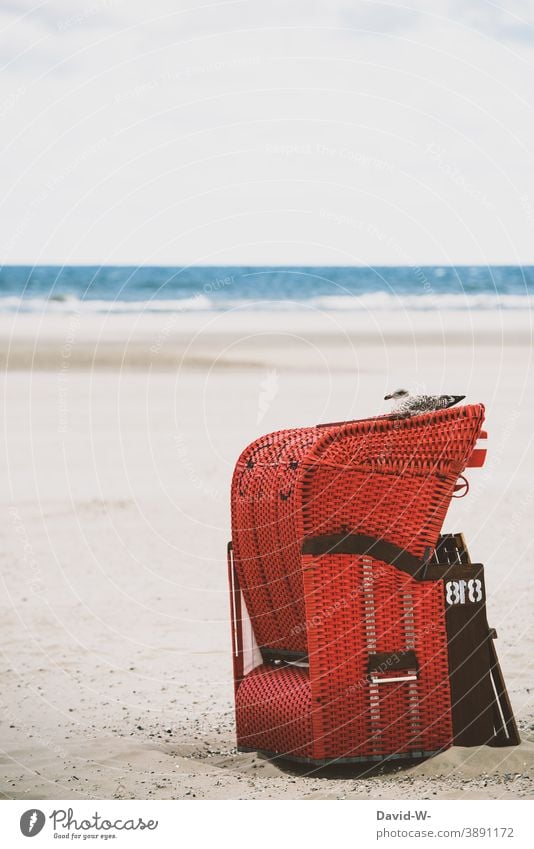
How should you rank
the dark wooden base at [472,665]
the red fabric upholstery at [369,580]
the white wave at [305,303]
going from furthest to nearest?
the white wave at [305,303], the dark wooden base at [472,665], the red fabric upholstery at [369,580]

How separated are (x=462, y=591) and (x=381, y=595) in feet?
0.83

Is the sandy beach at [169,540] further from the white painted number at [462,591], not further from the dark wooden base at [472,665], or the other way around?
the white painted number at [462,591]

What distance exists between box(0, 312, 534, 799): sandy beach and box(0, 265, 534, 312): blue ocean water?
340 cm

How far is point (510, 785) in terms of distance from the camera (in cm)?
332

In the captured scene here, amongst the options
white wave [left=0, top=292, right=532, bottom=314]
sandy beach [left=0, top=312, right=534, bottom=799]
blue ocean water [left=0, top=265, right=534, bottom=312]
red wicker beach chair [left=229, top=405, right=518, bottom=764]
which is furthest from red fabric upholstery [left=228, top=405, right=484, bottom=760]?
blue ocean water [left=0, top=265, right=534, bottom=312]

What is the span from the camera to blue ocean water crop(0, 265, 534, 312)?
60.0 ft

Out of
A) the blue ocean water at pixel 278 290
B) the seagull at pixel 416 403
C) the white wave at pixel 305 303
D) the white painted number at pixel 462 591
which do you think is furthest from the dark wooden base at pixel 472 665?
the blue ocean water at pixel 278 290

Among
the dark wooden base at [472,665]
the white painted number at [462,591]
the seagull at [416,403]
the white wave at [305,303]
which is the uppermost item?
the white wave at [305,303]

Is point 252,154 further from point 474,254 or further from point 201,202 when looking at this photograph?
point 474,254

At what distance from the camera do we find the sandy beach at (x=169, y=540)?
3.55m

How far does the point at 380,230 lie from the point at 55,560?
6.07m

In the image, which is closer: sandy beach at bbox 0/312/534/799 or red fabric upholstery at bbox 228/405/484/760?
red fabric upholstery at bbox 228/405/484/760

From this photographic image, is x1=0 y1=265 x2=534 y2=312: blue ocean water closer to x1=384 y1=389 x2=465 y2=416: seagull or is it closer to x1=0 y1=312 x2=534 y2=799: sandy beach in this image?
x1=0 y1=312 x2=534 y2=799: sandy beach

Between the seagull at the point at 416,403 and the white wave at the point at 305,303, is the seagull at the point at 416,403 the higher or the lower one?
the lower one
